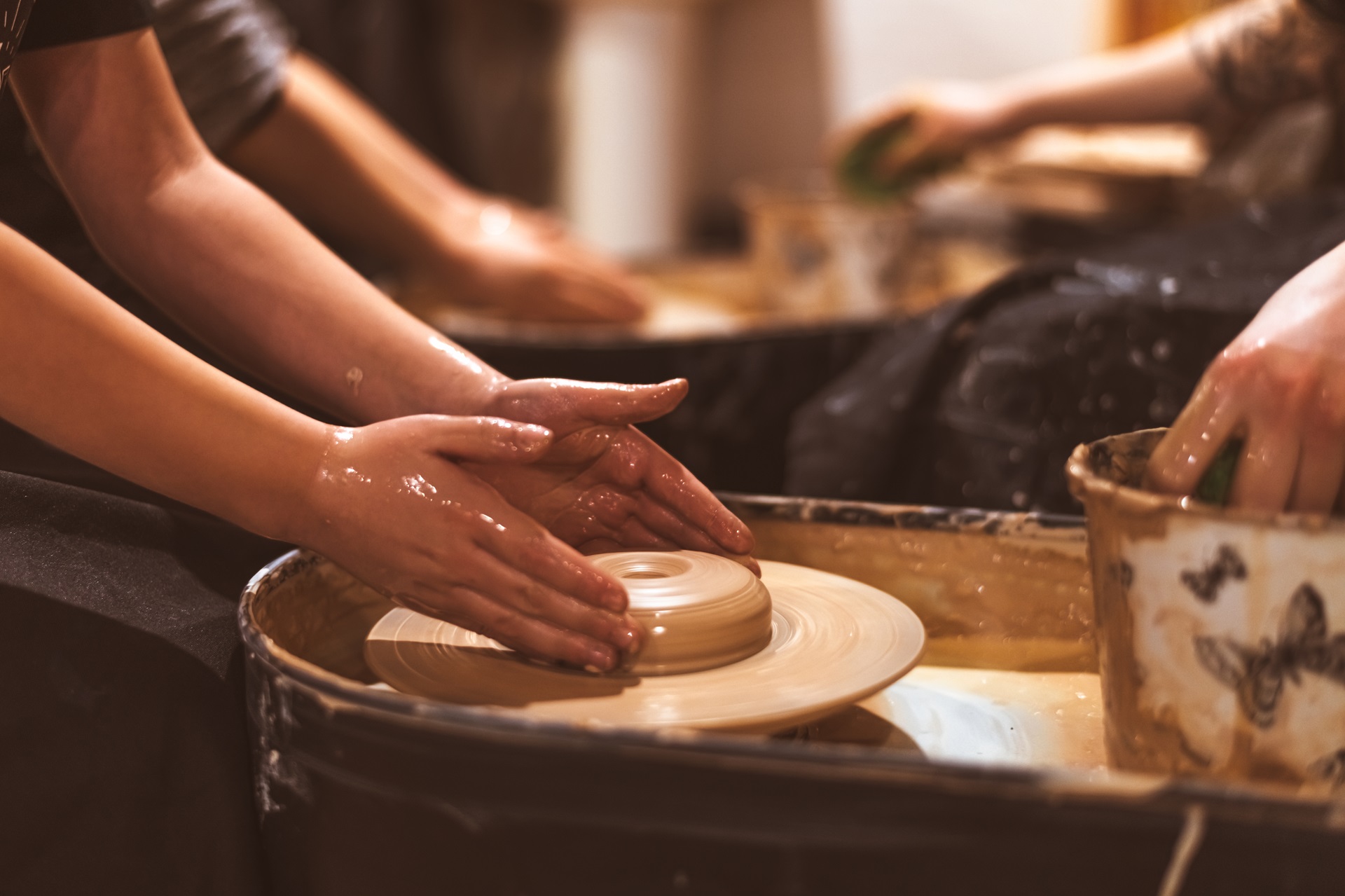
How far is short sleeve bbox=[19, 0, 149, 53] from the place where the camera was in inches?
33.1

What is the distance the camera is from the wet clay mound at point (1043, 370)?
1.08 metres

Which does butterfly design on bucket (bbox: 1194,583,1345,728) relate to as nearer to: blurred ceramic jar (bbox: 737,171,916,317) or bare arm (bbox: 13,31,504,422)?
bare arm (bbox: 13,31,504,422)

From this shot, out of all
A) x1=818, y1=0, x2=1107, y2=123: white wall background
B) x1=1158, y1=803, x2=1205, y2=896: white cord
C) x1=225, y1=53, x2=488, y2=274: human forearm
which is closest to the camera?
x1=1158, y1=803, x2=1205, y2=896: white cord

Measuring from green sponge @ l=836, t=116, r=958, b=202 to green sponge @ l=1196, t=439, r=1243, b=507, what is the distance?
59.9 inches

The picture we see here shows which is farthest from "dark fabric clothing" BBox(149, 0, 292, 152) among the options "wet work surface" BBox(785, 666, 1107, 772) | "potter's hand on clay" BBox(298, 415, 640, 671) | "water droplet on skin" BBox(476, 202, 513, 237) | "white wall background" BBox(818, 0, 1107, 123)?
"white wall background" BBox(818, 0, 1107, 123)

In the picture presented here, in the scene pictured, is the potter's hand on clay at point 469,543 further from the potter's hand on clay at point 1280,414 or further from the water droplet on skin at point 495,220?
the water droplet on skin at point 495,220

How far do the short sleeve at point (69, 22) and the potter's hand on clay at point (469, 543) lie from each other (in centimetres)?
40

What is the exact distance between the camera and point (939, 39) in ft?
9.27

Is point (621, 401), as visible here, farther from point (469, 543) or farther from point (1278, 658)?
point (1278, 658)

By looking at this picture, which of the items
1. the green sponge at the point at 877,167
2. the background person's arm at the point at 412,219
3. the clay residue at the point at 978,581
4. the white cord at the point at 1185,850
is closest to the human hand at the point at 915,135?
the green sponge at the point at 877,167

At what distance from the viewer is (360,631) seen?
86 cm

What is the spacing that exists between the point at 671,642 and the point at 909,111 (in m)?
1.57

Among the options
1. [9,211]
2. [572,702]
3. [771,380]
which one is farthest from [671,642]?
[771,380]

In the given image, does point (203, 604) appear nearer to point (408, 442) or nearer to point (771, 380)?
point (408, 442)
